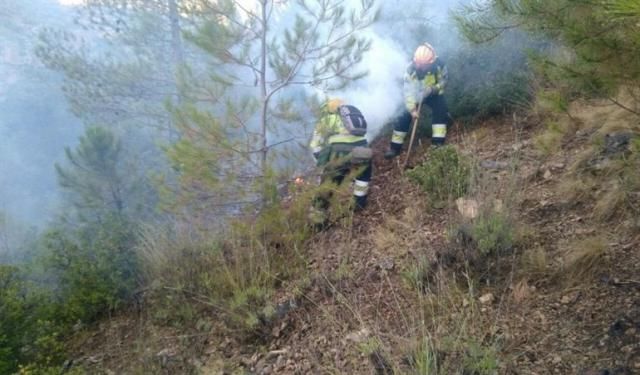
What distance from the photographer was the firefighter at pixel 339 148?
5016mm

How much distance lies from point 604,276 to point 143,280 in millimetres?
4477

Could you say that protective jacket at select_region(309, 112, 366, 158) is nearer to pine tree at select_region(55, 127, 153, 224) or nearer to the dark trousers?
the dark trousers

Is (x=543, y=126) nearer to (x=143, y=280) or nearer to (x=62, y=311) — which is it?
(x=143, y=280)

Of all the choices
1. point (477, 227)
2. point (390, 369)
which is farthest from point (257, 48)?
point (390, 369)

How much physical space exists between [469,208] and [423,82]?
2717 mm

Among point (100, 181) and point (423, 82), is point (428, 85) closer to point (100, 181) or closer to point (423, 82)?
point (423, 82)

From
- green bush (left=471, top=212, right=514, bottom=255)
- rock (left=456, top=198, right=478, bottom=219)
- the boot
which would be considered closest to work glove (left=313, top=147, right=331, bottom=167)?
the boot

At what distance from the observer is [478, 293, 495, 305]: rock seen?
2896 mm

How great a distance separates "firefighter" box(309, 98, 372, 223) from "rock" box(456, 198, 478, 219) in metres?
1.54

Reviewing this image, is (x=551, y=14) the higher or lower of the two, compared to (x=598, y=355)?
higher

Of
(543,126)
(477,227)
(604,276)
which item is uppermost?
(543,126)

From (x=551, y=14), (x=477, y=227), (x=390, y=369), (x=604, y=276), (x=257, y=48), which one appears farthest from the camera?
(x=257, y=48)

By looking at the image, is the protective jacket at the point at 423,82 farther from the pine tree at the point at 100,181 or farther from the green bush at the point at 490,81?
the pine tree at the point at 100,181

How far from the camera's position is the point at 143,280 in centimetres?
482
